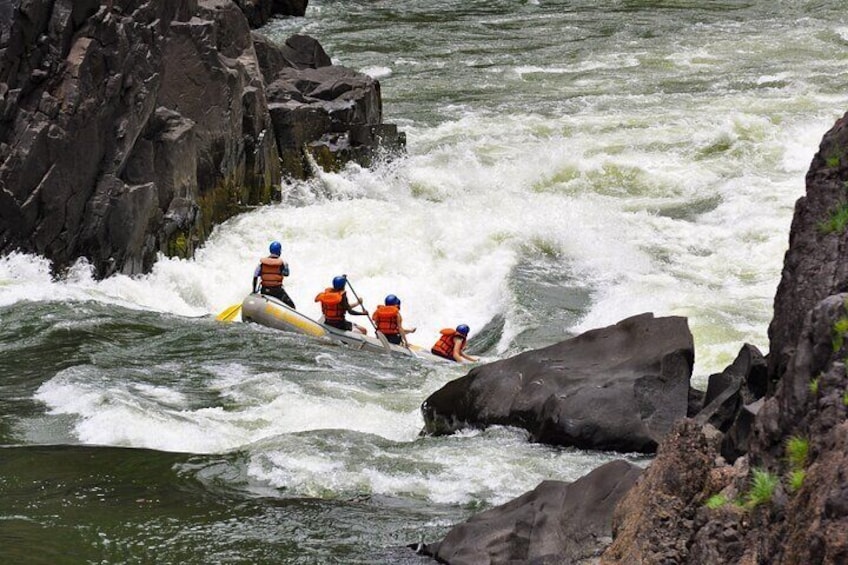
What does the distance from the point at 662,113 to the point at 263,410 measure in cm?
1682

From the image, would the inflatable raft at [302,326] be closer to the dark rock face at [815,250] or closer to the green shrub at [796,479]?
the dark rock face at [815,250]

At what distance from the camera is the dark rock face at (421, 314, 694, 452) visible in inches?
443

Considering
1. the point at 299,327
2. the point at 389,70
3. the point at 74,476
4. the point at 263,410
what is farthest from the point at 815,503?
the point at 389,70

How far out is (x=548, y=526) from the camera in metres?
7.96

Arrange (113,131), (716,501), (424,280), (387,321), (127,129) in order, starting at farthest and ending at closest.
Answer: (424,280), (127,129), (113,131), (387,321), (716,501)

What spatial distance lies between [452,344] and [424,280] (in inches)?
151

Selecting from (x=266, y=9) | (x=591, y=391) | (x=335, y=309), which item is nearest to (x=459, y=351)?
(x=335, y=309)

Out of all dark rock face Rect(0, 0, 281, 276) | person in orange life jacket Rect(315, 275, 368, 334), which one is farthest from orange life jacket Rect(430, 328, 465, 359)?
dark rock face Rect(0, 0, 281, 276)

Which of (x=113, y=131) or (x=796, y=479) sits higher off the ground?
(x=113, y=131)

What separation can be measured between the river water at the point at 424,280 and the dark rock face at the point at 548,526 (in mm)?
582

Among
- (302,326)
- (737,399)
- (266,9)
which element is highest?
(266,9)

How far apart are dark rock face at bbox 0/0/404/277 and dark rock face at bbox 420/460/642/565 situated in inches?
429

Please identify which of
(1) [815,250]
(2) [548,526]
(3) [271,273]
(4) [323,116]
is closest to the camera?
(1) [815,250]

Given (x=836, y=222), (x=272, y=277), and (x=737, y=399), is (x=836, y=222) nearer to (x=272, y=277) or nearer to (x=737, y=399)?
(x=737, y=399)
